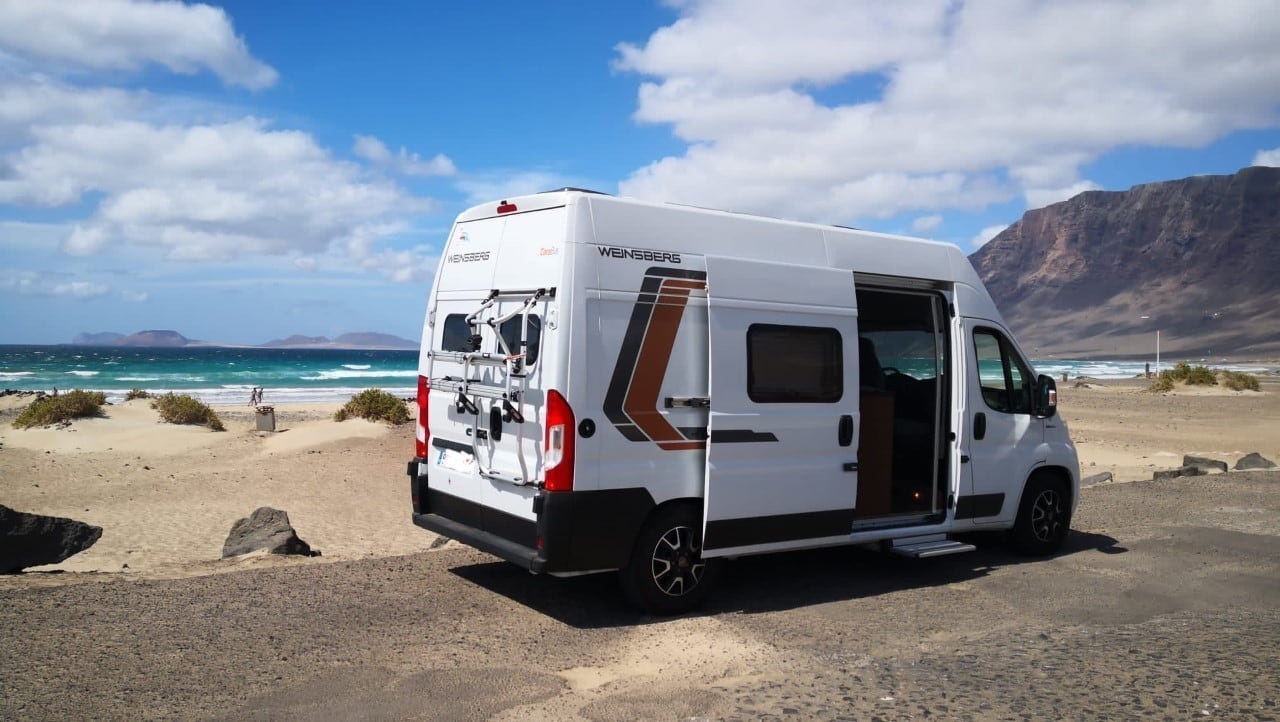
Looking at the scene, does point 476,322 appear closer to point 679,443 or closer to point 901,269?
point 679,443

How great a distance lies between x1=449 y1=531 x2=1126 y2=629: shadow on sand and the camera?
22.1ft

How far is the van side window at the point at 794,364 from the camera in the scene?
22.1 feet

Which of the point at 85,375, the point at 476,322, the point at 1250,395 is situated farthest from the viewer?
the point at 85,375

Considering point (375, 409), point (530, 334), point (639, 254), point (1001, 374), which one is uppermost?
point (639, 254)

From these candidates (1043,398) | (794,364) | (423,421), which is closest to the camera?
(794,364)

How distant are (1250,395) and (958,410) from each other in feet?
125

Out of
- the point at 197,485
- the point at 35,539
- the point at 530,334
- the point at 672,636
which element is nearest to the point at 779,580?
the point at 672,636

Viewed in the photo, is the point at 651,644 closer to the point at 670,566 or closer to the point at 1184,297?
the point at 670,566

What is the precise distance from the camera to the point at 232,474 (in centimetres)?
1673

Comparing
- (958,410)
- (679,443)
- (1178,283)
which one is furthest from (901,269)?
(1178,283)

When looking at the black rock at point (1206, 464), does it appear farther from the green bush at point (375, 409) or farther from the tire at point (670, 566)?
the green bush at point (375, 409)

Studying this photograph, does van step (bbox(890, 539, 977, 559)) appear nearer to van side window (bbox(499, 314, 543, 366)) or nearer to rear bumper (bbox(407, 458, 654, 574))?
rear bumper (bbox(407, 458, 654, 574))

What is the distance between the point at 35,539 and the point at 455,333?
3.86 metres

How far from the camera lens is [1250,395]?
3875 cm
